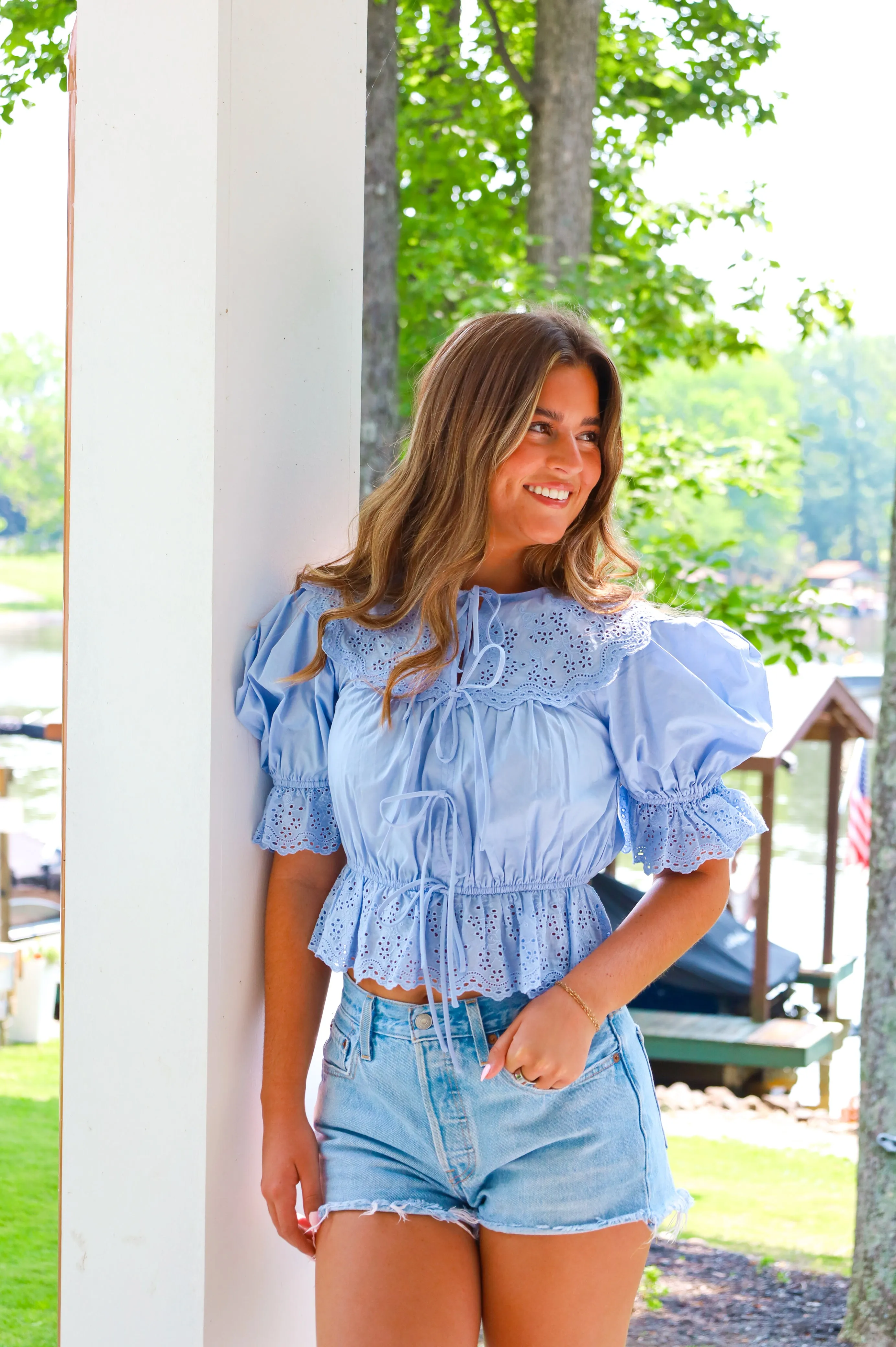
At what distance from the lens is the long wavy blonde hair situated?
66.3 inches

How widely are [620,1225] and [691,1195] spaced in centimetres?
183

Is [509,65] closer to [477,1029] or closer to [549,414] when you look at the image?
[549,414]

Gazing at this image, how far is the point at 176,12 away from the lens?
1641mm

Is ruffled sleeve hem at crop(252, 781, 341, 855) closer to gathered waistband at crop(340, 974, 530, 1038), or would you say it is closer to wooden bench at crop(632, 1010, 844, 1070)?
gathered waistband at crop(340, 974, 530, 1038)

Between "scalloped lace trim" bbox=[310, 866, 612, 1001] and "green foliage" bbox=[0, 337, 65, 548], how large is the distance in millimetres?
16710

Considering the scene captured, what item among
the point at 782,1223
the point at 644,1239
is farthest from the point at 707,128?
the point at 644,1239

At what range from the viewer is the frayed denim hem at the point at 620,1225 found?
1.55 metres

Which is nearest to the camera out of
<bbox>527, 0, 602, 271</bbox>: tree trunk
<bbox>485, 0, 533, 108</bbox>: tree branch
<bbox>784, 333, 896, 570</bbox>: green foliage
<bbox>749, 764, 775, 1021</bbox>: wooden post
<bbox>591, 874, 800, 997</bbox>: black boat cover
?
<bbox>527, 0, 602, 271</bbox>: tree trunk

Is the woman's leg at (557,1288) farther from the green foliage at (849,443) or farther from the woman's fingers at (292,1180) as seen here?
the green foliage at (849,443)

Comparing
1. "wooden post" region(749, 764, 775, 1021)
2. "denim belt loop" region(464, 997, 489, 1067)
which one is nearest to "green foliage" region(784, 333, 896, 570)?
"wooden post" region(749, 764, 775, 1021)

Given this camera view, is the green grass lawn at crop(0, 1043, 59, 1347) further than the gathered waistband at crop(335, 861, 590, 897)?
Yes

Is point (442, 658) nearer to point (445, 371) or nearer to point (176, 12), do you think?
point (445, 371)

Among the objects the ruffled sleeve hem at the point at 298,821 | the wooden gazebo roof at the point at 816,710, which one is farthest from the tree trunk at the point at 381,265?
the wooden gazebo roof at the point at 816,710

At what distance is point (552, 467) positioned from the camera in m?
1.71
